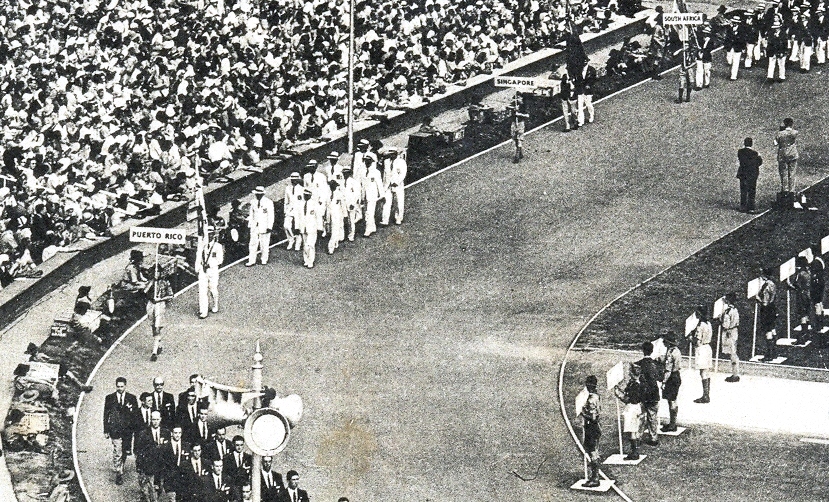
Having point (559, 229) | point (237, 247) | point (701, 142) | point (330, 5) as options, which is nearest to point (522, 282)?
point (559, 229)

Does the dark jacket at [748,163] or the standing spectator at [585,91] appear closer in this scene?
the dark jacket at [748,163]

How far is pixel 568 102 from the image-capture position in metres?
40.7

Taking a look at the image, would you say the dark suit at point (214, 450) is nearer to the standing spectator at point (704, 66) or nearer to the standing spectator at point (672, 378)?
the standing spectator at point (672, 378)

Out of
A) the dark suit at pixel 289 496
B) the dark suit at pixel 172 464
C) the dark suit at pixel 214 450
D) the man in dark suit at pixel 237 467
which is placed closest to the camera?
the dark suit at pixel 289 496

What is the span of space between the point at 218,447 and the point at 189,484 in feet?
2.93

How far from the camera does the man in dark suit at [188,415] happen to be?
2647 cm

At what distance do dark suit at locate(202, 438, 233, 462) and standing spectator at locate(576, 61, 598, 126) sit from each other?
1736 centimetres

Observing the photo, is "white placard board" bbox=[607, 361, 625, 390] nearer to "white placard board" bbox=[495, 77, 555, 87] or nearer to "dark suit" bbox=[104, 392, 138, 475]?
"dark suit" bbox=[104, 392, 138, 475]

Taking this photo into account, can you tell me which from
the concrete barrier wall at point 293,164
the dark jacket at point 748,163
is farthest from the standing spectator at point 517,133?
the dark jacket at point 748,163

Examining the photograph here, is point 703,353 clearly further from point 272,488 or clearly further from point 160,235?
point 160,235

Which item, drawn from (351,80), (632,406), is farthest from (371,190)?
(632,406)

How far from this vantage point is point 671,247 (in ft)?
116

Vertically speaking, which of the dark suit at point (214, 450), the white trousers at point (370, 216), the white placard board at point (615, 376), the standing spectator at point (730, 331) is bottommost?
the dark suit at point (214, 450)

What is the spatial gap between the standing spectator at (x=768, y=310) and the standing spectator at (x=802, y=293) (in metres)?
0.71
